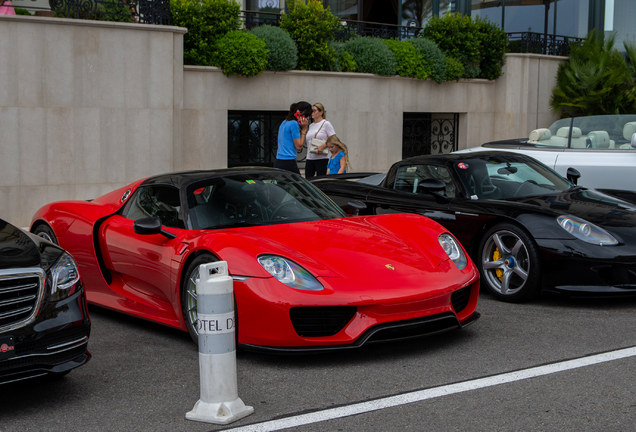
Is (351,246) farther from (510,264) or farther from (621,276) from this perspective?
(621,276)

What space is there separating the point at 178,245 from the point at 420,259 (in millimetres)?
1658

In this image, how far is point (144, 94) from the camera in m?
12.8

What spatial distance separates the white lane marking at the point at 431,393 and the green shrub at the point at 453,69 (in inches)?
509

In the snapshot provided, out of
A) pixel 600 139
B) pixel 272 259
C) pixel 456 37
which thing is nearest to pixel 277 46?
pixel 456 37

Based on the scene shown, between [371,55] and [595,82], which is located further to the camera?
[595,82]

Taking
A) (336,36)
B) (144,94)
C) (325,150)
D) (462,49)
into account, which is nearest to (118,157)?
(144,94)

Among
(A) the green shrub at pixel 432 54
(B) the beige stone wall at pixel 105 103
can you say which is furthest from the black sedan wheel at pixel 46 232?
(A) the green shrub at pixel 432 54

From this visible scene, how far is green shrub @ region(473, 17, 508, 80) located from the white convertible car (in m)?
7.77

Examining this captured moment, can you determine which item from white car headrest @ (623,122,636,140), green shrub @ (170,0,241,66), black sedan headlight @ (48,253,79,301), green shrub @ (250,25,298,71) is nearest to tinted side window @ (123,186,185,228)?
black sedan headlight @ (48,253,79,301)

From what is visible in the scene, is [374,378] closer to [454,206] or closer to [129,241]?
[129,241]

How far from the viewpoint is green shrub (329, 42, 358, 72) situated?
15695 millimetres

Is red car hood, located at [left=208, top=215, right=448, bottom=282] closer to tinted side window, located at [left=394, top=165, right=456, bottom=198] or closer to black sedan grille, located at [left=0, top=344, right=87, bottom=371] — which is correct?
black sedan grille, located at [left=0, top=344, right=87, bottom=371]

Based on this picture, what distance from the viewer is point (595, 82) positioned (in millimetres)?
17500

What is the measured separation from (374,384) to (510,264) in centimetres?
256
